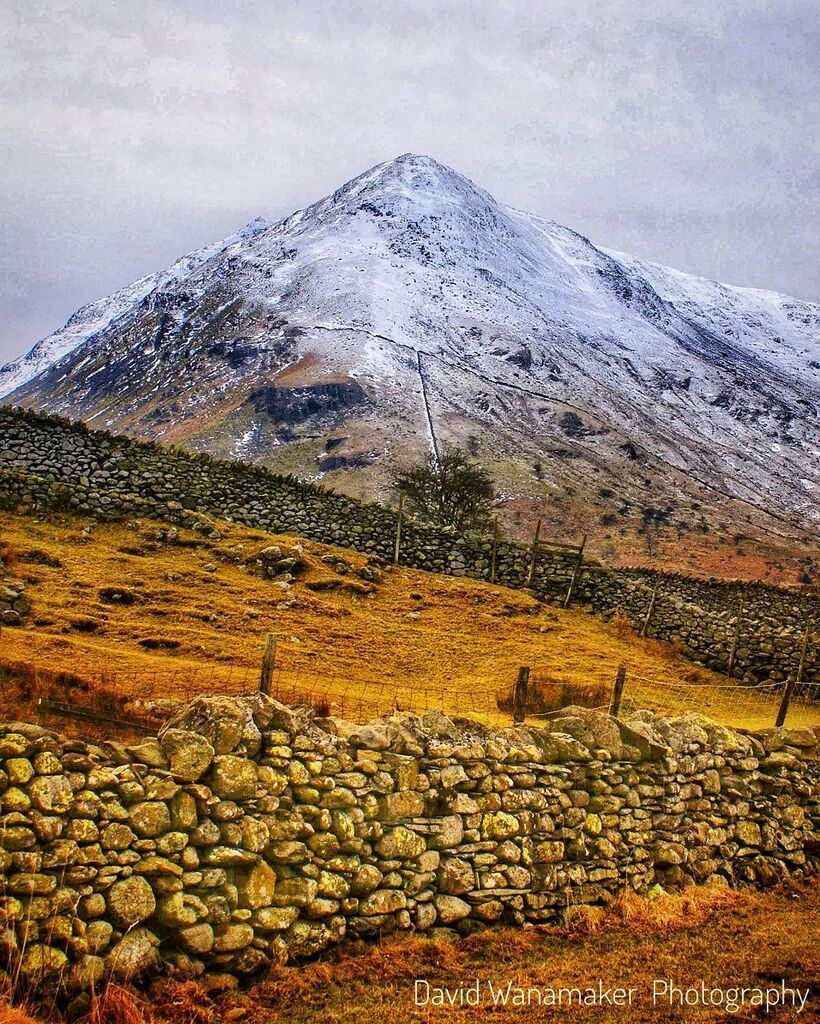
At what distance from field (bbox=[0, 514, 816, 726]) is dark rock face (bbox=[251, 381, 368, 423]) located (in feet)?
362

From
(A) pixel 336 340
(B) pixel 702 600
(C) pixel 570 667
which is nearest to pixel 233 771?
(C) pixel 570 667

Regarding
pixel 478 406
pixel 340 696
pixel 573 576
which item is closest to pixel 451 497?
pixel 573 576

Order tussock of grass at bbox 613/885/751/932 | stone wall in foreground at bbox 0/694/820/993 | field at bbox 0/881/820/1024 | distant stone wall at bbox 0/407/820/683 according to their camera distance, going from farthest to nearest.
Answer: distant stone wall at bbox 0/407/820/683
tussock of grass at bbox 613/885/751/932
field at bbox 0/881/820/1024
stone wall in foreground at bbox 0/694/820/993

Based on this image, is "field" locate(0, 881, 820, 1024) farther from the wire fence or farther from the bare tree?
the bare tree

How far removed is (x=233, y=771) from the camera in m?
7.56

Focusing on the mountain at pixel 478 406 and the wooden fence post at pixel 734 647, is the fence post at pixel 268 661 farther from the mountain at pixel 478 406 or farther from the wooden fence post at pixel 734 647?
the mountain at pixel 478 406

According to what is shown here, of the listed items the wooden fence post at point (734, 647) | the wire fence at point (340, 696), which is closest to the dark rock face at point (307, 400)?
the wooden fence post at point (734, 647)

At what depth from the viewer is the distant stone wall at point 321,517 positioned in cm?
3117

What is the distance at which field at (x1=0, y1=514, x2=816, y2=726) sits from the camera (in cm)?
A: 1520

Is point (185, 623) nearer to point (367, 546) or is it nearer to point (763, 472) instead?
point (367, 546)

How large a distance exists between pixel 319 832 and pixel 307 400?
456 feet

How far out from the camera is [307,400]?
143500mm

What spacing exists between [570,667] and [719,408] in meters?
174

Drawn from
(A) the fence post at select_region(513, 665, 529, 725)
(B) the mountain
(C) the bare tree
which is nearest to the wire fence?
(A) the fence post at select_region(513, 665, 529, 725)
